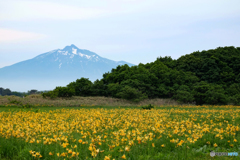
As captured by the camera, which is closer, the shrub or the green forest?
the shrub

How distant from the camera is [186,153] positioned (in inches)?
200

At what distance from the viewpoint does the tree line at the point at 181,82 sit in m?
25.9

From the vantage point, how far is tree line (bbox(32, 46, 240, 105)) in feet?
84.9

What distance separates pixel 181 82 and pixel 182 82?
0.14 metres

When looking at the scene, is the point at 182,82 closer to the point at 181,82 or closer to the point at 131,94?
the point at 181,82

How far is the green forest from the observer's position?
25.9 m

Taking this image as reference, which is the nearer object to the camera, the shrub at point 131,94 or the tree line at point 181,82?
the shrub at point 131,94

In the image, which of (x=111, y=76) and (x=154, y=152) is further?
(x=111, y=76)

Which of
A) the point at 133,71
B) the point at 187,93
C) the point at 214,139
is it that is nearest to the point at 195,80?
the point at 187,93

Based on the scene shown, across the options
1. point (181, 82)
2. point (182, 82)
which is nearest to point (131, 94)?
point (181, 82)

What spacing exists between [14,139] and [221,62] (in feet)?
113

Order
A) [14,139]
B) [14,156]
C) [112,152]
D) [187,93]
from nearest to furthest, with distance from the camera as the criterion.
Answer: [112,152] < [14,156] < [14,139] < [187,93]

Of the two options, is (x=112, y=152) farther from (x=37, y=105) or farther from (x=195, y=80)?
(x=195, y=80)

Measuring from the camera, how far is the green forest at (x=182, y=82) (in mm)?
25875
